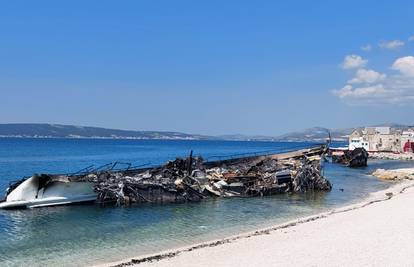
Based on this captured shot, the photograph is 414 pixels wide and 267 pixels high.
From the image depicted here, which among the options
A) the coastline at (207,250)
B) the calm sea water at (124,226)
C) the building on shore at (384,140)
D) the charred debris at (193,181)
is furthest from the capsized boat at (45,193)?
the building on shore at (384,140)

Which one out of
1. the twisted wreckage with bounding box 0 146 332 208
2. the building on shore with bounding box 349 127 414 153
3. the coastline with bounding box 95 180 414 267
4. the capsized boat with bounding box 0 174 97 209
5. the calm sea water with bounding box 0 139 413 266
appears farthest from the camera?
the building on shore with bounding box 349 127 414 153

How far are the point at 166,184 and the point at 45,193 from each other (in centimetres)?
931

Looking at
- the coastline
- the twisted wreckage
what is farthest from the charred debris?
the coastline

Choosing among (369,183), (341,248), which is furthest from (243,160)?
(341,248)

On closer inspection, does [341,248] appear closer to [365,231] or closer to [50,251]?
[365,231]

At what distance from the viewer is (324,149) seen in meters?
61.5

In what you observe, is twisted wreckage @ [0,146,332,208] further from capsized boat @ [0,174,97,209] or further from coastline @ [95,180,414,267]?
coastline @ [95,180,414,267]

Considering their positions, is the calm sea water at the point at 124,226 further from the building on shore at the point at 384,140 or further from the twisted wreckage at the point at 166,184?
the building on shore at the point at 384,140

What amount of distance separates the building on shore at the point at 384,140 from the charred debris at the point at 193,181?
86.2 metres

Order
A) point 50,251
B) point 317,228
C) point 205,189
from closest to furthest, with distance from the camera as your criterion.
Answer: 1. point 50,251
2. point 317,228
3. point 205,189

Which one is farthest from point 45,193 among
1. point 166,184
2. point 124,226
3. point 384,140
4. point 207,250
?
point 384,140

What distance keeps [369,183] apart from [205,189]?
84.6 feet

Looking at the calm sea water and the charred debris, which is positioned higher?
the charred debris

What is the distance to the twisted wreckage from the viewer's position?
1339 inches
